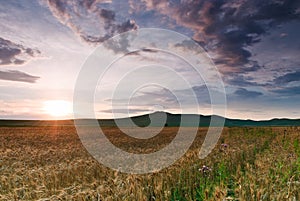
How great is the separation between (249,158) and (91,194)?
22.5ft

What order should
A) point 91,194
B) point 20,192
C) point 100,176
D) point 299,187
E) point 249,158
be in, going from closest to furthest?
1. point 299,187
2. point 91,194
3. point 20,192
4. point 100,176
5. point 249,158

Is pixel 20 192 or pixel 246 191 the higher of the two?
pixel 246 191

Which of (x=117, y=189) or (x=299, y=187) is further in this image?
(x=117, y=189)

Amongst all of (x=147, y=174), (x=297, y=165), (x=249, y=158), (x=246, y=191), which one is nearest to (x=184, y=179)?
(x=147, y=174)

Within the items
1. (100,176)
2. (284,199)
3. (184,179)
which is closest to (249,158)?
(184,179)

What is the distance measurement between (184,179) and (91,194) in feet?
9.00

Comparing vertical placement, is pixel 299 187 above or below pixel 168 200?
above

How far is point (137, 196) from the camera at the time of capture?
15.9 feet

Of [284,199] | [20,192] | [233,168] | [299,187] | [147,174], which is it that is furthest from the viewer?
[233,168]

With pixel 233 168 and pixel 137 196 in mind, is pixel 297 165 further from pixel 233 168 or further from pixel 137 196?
pixel 137 196

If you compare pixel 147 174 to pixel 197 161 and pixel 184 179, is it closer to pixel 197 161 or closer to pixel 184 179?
pixel 184 179

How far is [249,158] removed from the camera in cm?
988

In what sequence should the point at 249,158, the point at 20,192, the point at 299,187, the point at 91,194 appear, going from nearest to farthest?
the point at 299,187 < the point at 91,194 < the point at 20,192 < the point at 249,158

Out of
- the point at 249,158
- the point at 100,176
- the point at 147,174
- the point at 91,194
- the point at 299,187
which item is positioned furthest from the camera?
the point at 249,158
